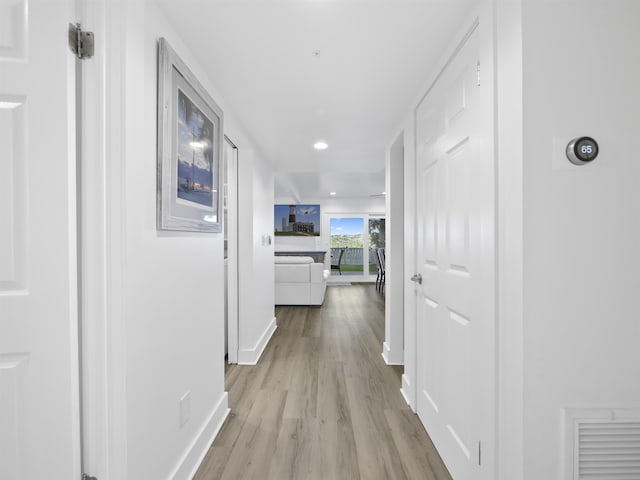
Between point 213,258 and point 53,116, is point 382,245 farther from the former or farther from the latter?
point 53,116

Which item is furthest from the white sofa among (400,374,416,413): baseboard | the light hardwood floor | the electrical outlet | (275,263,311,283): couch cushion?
the electrical outlet

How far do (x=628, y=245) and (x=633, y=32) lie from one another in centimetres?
70

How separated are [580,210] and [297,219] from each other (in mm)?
8591

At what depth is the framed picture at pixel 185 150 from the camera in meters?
1.33

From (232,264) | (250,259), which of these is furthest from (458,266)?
(232,264)

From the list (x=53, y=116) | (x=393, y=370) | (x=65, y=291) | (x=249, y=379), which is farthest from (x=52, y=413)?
(x=393, y=370)

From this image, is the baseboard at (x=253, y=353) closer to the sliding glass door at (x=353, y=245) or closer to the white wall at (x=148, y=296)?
the white wall at (x=148, y=296)

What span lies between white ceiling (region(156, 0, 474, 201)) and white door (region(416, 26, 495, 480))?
21cm

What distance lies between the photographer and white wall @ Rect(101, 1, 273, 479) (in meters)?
1.09

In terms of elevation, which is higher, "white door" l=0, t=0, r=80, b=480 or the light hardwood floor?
"white door" l=0, t=0, r=80, b=480

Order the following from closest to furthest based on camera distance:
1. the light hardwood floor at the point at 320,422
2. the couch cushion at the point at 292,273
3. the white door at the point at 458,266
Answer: the white door at the point at 458,266, the light hardwood floor at the point at 320,422, the couch cushion at the point at 292,273

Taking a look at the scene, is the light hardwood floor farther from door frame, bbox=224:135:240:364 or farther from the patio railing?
the patio railing

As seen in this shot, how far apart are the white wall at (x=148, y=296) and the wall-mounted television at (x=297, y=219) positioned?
7.49 metres

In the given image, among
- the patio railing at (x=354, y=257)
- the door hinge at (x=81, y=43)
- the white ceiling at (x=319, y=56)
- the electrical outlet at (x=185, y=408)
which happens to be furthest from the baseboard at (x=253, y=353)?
the patio railing at (x=354, y=257)
